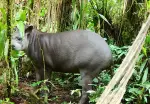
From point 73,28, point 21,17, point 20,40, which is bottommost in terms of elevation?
point 20,40

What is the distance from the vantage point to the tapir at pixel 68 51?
479 cm

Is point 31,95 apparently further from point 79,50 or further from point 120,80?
point 120,80

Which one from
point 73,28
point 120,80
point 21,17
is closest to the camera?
point 120,80

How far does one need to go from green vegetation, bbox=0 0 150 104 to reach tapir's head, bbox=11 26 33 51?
0.12m

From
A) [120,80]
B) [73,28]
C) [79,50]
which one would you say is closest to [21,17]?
[79,50]

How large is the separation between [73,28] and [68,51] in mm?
806

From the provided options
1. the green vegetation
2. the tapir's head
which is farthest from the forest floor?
the tapir's head

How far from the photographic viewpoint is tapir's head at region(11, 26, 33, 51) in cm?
505

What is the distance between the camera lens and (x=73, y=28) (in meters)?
5.77

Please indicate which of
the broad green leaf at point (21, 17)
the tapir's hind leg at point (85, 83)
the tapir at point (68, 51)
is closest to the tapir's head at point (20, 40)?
the tapir at point (68, 51)

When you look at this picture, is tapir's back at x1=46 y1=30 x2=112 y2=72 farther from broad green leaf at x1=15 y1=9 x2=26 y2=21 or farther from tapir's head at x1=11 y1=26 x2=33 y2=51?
broad green leaf at x1=15 y1=9 x2=26 y2=21

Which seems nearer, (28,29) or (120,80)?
(120,80)

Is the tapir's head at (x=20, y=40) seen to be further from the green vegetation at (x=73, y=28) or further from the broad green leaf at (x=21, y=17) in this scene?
the broad green leaf at (x=21, y=17)

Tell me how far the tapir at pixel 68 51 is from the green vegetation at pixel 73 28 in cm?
18
